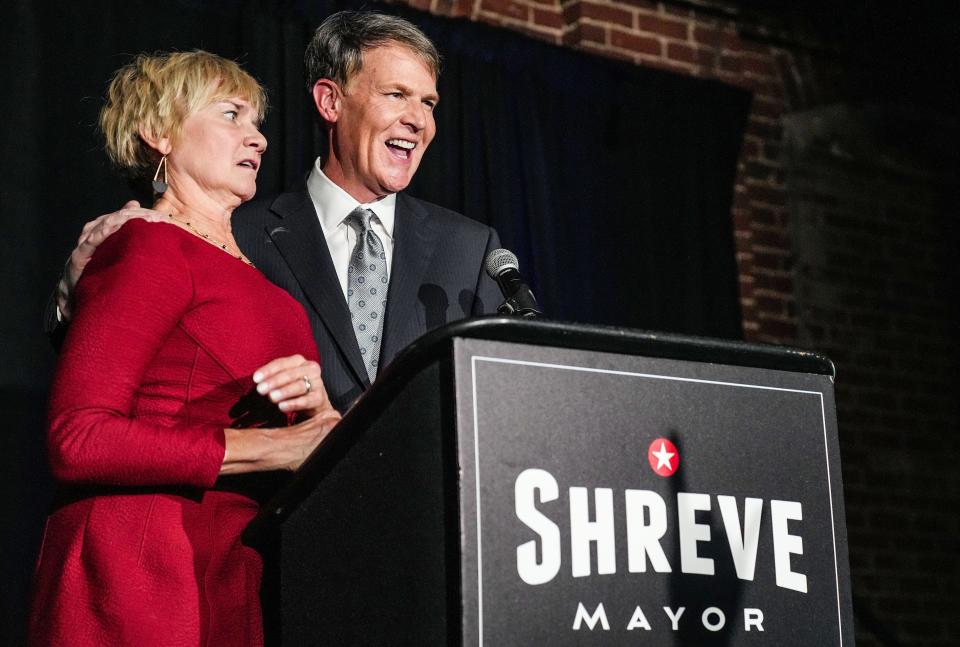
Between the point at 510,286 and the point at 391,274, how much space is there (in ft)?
2.16

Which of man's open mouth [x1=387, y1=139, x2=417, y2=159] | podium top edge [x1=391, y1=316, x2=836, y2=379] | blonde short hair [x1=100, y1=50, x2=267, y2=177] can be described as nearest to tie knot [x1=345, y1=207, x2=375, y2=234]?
man's open mouth [x1=387, y1=139, x2=417, y2=159]

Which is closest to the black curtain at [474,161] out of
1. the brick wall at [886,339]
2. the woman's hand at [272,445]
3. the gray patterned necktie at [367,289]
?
the brick wall at [886,339]

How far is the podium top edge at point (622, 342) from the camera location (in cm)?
135

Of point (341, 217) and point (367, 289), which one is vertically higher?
point (341, 217)

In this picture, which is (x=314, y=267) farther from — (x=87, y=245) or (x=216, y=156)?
(x=87, y=245)

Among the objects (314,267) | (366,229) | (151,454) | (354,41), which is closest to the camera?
(151,454)

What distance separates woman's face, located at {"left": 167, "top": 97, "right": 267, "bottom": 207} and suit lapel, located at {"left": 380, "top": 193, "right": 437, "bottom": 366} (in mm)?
453

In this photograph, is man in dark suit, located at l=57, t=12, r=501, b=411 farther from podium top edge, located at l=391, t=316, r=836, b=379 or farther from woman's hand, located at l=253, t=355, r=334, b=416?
podium top edge, located at l=391, t=316, r=836, b=379

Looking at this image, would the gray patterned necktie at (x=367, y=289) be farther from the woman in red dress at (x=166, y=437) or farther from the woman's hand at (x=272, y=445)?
the woman's hand at (x=272, y=445)

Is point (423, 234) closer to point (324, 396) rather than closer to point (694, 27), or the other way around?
point (324, 396)

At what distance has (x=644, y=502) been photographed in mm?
1396

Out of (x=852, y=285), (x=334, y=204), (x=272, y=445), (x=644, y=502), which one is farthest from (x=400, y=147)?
(x=852, y=285)

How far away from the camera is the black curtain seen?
11.1ft

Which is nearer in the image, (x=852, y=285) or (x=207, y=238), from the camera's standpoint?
(x=207, y=238)
